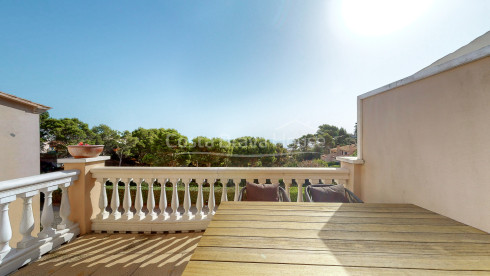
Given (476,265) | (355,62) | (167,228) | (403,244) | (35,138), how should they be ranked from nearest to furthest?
1. (476,265)
2. (403,244)
3. (167,228)
4. (355,62)
5. (35,138)

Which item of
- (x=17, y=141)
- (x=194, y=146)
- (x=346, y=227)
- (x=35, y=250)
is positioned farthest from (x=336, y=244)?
(x=194, y=146)

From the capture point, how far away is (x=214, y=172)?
2342mm

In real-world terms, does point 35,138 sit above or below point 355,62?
below

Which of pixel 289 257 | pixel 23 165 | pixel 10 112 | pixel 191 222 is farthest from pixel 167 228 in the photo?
pixel 10 112

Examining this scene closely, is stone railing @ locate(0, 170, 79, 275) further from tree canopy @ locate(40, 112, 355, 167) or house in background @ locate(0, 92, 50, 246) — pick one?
tree canopy @ locate(40, 112, 355, 167)

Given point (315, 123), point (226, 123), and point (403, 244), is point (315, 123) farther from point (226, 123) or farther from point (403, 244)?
point (403, 244)

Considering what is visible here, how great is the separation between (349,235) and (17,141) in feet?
26.5

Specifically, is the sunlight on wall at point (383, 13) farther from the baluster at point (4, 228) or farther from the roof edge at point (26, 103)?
the roof edge at point (26, 103)

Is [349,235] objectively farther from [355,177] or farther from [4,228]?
[4,228]

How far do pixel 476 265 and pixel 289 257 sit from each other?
0.79m

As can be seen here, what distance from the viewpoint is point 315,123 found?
1407 cm

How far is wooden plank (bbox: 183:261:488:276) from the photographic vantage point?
73cm

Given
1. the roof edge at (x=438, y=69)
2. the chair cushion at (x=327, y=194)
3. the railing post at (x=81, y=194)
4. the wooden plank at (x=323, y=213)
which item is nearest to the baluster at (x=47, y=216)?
the railing post at (x=81, y=194)

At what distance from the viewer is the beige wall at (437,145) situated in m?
1.17
